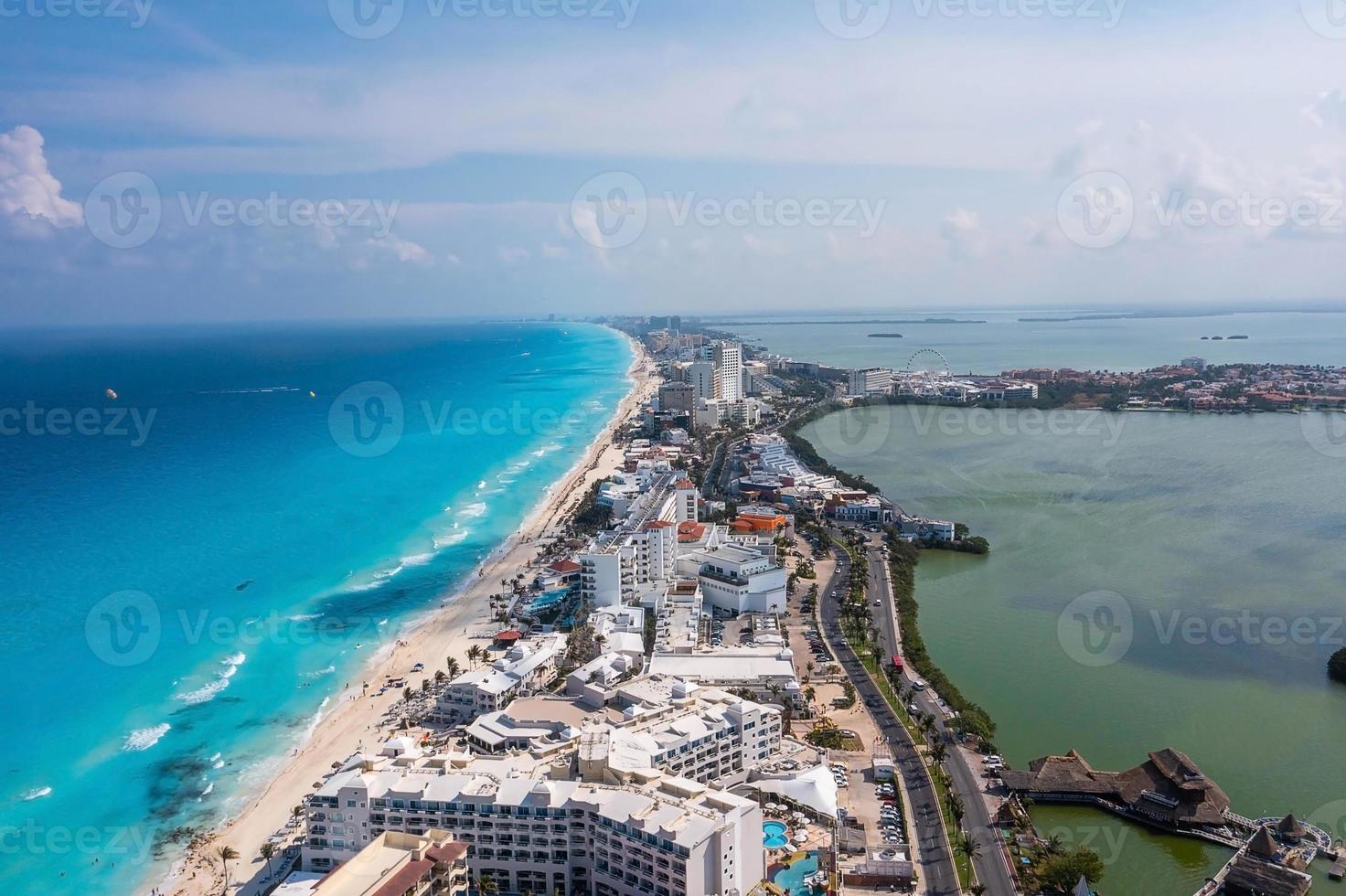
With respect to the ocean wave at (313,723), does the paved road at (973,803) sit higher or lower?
higher

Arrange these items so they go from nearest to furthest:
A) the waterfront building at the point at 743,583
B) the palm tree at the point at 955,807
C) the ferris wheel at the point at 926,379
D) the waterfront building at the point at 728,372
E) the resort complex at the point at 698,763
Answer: the resort complex at the point at 698,763 → the palm tree at the point at 955,807 → the waterfront building at the point at 743,583 → the waterfront building at the point at 728,372 → the ferris wheel at the point at 926,379

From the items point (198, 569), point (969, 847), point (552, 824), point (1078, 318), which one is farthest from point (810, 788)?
point (1078, 318)

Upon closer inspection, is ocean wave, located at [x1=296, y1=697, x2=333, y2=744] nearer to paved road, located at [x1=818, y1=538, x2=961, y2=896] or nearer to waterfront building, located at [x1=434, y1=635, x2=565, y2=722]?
waterfront building, located at [x1=434, y1=635, x2=565, y2=722]

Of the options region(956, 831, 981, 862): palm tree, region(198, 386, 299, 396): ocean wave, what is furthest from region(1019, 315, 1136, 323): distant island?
region(956, 831, 981, 862): palm tree

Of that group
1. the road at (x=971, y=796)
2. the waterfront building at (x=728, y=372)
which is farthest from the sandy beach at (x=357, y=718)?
the waterfront building at (x=728, y=372)

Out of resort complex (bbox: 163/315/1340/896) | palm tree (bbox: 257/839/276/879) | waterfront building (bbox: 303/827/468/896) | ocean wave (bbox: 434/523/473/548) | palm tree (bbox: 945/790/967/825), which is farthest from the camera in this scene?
ocean wave (bbox: 434/523/473/548)

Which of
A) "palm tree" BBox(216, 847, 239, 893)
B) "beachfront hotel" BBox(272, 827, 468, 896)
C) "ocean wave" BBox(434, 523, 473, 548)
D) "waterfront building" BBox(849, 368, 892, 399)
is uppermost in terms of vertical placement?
"waterfront building" BBox(849, 368, 892, 399)

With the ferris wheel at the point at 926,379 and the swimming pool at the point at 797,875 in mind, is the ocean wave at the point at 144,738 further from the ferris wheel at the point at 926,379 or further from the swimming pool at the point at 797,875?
the ferris wheel at the point at 926,379

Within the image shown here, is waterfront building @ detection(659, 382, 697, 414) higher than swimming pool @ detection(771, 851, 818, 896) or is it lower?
higher
